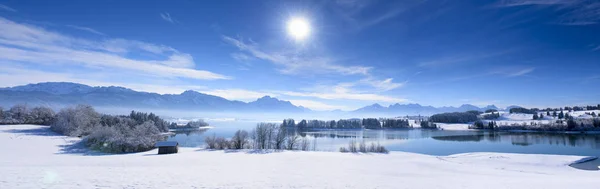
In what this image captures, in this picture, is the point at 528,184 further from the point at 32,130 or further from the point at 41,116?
the point at 41,116

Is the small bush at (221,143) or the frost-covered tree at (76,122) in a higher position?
the frost-covered tree at (76,122)

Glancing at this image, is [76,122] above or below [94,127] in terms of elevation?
above

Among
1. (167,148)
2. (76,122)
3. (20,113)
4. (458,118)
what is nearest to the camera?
(167,148)

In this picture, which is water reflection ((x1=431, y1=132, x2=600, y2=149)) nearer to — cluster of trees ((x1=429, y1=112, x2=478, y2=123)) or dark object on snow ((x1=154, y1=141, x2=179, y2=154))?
cluster of trees ((x1=429, y1=112, x2=478, y2=123))

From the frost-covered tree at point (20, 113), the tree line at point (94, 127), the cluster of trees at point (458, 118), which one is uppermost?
the frost-covered tree at point (20, 113)

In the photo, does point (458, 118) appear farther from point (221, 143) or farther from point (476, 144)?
point (221, 143)

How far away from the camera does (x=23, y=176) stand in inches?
503

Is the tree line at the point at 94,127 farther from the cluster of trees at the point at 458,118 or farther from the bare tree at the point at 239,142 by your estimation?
the cluster of trees at the point at 458,118

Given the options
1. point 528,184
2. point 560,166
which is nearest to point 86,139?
point 528,184

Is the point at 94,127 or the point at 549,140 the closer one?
the point at 94,127

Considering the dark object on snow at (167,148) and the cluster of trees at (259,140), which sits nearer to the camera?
the dark object on snow at (167,148)

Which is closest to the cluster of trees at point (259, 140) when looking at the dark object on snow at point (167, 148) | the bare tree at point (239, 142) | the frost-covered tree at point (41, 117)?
the bare tree at point (239, 142)

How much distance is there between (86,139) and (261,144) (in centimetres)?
3137

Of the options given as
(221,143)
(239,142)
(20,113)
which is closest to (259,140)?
(239,142)
